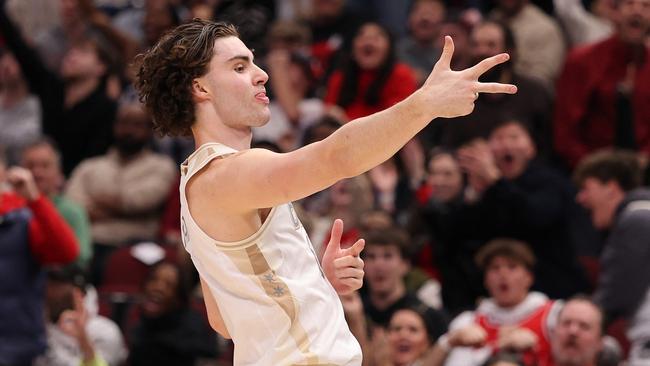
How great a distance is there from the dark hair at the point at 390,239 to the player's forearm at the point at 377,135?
445 cm

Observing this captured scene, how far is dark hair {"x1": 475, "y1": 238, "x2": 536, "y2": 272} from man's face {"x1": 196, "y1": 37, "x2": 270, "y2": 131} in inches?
153

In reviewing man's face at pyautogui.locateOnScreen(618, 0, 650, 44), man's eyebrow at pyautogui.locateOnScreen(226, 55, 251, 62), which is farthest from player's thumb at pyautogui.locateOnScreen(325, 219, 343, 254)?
man's face at pyautogui.locateOnScreen(618, 0, 650, 44)

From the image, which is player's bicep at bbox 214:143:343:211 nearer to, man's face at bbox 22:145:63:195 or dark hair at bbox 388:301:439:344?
dark hair at bbox 388:301:439:344

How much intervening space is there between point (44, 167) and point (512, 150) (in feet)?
11.1

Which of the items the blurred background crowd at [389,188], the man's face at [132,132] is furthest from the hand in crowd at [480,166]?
the man's face at [132,132]

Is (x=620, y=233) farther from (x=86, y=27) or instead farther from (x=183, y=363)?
(x=86, y=27)

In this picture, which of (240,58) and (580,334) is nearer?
(240,58)

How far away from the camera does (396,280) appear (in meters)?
8.26

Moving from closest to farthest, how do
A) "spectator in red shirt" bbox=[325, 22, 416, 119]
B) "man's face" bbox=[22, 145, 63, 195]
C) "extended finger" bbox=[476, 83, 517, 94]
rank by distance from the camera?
"extended finger" bbox=[476, 83, 517, 94], "man's face" bbox=[22, 145, 63, 195], "spectator in red shirt" bbox=[325, 22, 416, 119]

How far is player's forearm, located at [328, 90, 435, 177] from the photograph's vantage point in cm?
387

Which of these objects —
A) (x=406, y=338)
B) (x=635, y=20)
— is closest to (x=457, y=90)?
(x=406, y=338)

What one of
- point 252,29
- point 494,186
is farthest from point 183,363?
point 252,29

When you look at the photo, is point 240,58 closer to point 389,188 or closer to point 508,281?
point 508,281

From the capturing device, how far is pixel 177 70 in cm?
446
